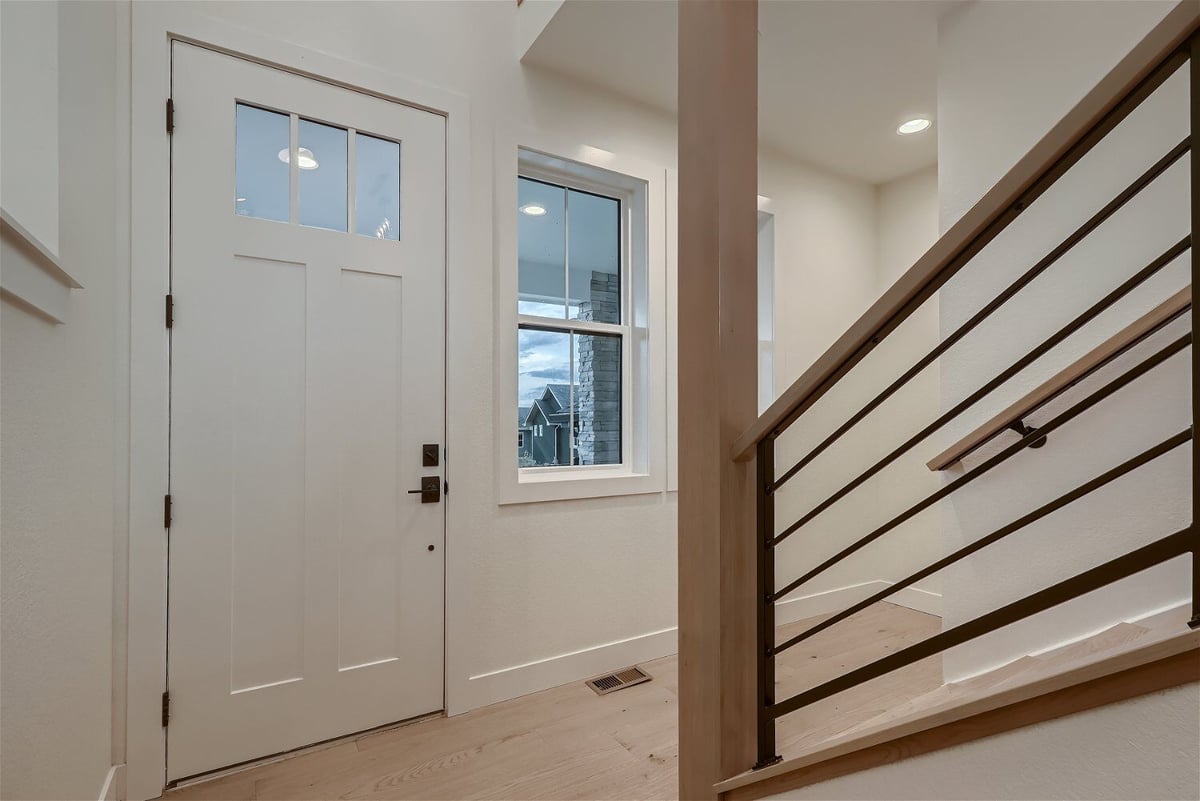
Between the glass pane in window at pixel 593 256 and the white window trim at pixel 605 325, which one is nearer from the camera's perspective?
the white window trim at pixel 605 325

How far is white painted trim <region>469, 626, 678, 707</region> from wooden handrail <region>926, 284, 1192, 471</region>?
155 centimetres

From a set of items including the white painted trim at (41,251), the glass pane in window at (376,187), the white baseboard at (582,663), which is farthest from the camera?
the white baseboard at (582,663)

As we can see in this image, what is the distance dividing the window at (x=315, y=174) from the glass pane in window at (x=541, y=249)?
1.94 ft

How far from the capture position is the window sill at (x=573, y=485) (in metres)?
2.58

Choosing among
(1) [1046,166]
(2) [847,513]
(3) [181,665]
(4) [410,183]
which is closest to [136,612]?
(3) [181,665]

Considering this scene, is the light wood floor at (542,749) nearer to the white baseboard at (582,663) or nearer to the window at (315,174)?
the white baseboard at (582,663)

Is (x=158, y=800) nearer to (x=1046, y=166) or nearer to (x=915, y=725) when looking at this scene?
(x=915, y=725)

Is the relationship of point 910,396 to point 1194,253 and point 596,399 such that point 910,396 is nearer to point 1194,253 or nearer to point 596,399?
point 596,399

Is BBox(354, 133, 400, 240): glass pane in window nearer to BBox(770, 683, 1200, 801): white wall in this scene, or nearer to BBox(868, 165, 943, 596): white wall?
BBox(770, 683, 1200, 801): white wall

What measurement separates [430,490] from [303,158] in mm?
1276

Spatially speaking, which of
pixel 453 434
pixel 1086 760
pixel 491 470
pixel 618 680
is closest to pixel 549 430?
pixel 491 470

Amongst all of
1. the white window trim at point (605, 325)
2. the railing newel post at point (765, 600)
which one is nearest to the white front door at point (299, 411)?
the white window trim at point (605, 325)

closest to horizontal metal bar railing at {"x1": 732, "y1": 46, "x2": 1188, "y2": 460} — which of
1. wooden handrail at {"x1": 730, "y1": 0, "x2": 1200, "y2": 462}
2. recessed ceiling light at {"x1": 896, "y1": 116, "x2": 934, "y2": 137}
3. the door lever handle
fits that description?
wooden handrail at {"x1": 730, "y1": 0, "x2": 1200, "y2": 462}

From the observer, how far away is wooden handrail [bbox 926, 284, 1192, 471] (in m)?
1.46
